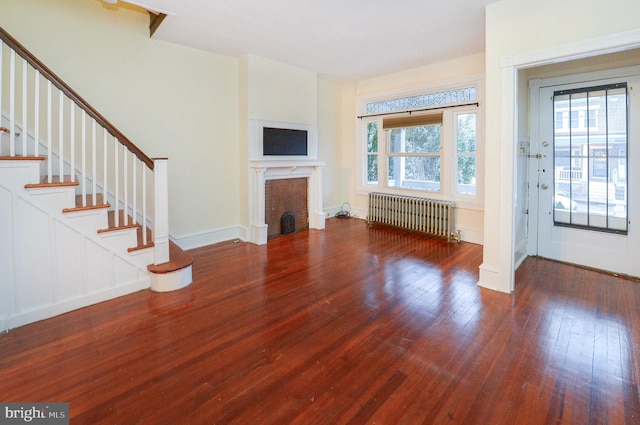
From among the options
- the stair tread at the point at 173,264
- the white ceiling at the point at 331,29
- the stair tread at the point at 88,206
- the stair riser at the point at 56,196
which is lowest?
Result: the stair tread at the point at 173,264

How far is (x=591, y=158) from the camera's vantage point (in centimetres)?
384

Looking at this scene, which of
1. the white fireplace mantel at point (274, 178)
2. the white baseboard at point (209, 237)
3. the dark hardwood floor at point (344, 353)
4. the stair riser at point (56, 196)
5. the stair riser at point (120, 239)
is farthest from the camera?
the white fireplace mantel at point (274, 178)

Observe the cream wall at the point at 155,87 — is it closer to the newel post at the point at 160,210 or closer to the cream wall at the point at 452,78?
the newel post at the point at 160,210

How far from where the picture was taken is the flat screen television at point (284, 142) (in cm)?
529

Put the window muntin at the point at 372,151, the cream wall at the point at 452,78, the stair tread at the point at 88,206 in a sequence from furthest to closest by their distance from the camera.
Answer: the window muntin at the point at 372,151, the cream wall at the point at 452,78, the stair tread at the point at 88,206

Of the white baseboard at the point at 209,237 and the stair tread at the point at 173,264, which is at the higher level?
the white baseboard at the point at 209,237

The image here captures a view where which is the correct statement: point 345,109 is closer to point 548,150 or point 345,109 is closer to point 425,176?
point 425,176

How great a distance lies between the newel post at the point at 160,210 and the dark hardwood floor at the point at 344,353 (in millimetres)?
453

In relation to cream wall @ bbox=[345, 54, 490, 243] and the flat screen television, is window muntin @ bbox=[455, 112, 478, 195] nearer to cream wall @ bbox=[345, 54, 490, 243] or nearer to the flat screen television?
cream wall @ bbox=[345, 54, 490, 243]

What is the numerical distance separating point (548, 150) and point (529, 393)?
11.0ft

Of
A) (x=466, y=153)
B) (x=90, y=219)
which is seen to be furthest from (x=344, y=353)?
(x=466, y=153)

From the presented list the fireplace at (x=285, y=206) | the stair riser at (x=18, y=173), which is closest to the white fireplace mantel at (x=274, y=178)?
the fireplace at (x=285, y=206)

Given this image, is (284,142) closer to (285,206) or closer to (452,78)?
(285,206)

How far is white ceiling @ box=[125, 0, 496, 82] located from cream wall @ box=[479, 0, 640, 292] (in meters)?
0.38
